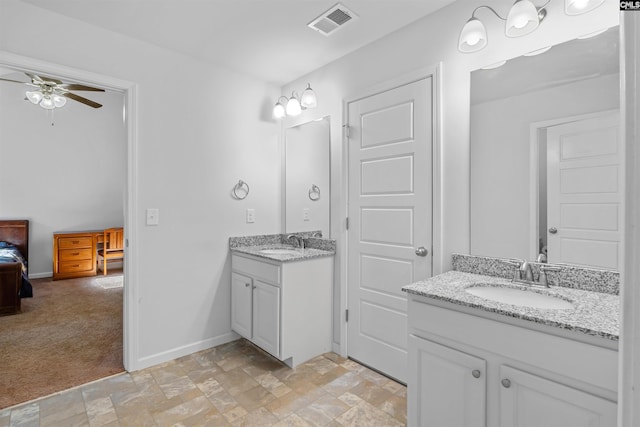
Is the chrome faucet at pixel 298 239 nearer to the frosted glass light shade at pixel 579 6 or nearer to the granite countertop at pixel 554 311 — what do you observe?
the granite countertop at pixel 554 311

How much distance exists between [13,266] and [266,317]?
3.13m

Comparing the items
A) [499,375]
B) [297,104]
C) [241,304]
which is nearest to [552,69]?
[499,375]

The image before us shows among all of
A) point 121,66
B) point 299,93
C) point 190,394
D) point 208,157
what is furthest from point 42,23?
point 190,394

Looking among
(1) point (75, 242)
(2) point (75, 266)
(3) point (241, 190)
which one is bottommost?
(2) point (75, 266)

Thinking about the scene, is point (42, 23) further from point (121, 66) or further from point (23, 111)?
point (23, 111)

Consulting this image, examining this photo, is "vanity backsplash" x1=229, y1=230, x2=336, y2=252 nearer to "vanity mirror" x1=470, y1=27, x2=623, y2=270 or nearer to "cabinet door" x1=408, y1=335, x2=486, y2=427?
"vanity mirror" x1=470, y1=27, x2=623, y2=270

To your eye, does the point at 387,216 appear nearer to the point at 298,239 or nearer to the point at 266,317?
the point at 298,239

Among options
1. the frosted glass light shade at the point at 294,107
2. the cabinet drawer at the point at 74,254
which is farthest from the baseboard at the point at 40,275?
the frosted glass light shade at the point at 294,107

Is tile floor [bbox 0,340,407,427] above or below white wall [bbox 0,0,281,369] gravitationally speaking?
below

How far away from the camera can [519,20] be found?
1.51m

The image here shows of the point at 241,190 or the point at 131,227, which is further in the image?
the point at 241,190

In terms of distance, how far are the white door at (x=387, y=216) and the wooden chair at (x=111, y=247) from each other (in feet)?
15.6

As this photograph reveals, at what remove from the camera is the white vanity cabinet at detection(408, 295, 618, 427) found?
1083 mm

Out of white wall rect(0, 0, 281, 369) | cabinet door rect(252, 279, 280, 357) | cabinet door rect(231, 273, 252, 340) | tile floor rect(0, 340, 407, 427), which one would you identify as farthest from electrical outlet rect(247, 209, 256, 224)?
tile floor rect(0, 340, 407, 427)
